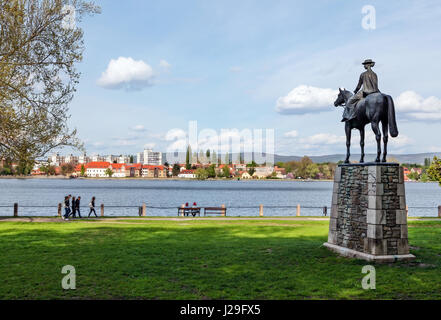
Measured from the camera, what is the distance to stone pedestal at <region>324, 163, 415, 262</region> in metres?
13.4

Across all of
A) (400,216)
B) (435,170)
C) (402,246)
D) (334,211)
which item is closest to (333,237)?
(334,211)

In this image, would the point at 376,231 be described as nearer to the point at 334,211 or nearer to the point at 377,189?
the point at 377,189

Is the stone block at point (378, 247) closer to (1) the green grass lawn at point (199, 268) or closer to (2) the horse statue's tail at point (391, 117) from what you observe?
(1) the green grass lawn at point (199, 268)

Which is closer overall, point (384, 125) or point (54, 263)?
Answer: point (54, 263)

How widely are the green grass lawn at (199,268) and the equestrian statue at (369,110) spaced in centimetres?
458

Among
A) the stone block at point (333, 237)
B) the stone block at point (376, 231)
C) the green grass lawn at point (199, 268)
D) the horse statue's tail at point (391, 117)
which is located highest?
the horse statue's tail at point (391, 117)

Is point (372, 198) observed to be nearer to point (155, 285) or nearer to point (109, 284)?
point (155, 285)

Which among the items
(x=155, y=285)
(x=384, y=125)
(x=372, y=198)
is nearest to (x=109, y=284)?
(x=155, y=285)

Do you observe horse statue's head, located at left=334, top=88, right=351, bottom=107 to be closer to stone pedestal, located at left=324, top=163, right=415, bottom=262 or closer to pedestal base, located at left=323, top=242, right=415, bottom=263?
stone pedestal, located at left=324, top=163, right=415, bottom=262

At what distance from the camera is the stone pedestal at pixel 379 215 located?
13359 millimetres

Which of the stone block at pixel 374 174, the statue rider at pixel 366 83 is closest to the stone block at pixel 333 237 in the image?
the stone block at pixel 374 174
